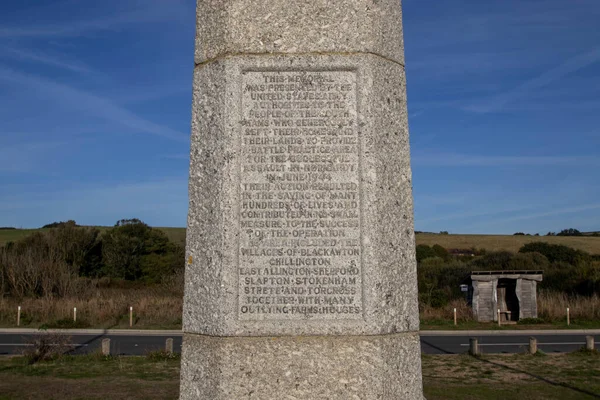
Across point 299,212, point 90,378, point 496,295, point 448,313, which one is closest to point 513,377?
point 90,378

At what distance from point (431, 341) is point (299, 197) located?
1683cm

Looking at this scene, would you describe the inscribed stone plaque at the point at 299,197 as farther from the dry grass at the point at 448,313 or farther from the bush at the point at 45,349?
the dry grass at the point at 448,313

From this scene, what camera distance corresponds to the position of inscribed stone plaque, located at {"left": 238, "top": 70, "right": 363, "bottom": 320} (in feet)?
13.6

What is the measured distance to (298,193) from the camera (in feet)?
13.9

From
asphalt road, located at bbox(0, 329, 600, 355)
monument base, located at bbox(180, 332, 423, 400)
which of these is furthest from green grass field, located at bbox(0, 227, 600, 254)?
monument base, located at bbox(180, 332, 423, 400)

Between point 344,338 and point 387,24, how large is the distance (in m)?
2.46

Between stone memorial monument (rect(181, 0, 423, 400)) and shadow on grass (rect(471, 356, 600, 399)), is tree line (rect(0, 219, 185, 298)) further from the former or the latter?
stone memorial monument (rect(181, 0, 423, 400))

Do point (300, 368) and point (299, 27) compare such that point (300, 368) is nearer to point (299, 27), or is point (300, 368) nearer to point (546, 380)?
point (299, 27)

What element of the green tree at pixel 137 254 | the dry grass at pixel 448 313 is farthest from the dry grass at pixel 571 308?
the green tree at pixel 137 254

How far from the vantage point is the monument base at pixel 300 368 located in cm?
399

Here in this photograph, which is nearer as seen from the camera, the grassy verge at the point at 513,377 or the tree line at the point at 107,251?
the grassy verge at the point at 513,377

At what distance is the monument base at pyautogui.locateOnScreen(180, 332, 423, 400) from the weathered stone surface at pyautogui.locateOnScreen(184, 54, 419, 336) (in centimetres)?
8

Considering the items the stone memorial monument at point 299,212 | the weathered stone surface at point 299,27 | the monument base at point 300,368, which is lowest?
the monument base at point 300,368

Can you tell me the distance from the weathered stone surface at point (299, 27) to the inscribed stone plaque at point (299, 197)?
214 millimetres
